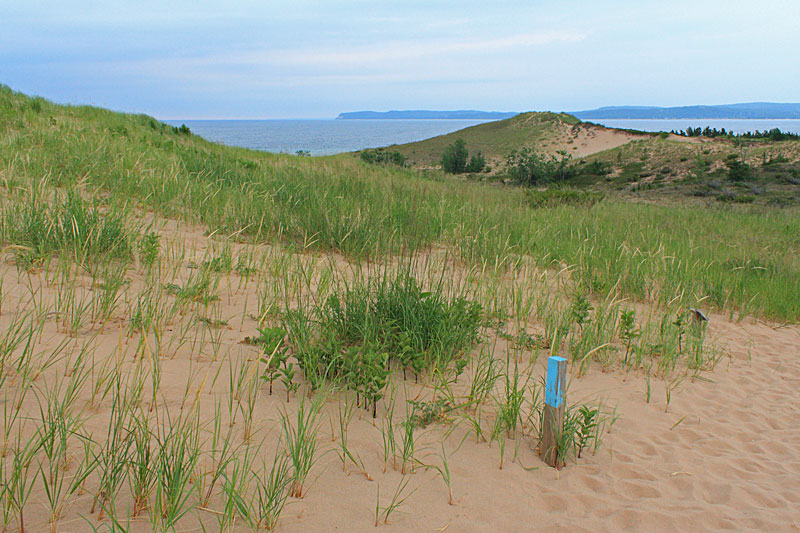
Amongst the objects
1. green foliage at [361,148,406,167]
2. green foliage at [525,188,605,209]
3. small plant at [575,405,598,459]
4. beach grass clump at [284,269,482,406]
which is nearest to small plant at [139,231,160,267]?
beach grass clump at [284,269,482,406]

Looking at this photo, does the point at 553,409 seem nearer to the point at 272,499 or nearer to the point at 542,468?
the point at 542,468

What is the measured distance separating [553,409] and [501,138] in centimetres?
4118

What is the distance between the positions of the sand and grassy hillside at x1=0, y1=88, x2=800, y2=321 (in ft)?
5.50

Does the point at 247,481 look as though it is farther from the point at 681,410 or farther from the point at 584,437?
the point at 681,410

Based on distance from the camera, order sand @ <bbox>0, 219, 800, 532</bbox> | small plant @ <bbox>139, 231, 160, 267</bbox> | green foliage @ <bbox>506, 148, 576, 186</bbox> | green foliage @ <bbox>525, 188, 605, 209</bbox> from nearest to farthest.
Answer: sand @ <bbox>0, 219, 800, 532</bbox>, small plant @ <bbox>139, 231, 160, 267</bbox>, green foliage @ <bbox>525, 188, 605, 209</bbox>, green foliage @ <bbox>506, 148, 576, 186</bbox>

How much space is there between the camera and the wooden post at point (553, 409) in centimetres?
252

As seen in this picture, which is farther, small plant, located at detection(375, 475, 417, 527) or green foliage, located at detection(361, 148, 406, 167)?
green foliage, located at detection(361, 148, 406, 167)

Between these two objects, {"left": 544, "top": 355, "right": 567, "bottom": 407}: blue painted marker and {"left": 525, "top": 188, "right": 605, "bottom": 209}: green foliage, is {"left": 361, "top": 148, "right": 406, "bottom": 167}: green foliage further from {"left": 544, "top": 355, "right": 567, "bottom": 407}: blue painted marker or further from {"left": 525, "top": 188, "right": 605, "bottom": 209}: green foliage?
{"left": 544, "top": 355, "right": 567, "bottom": 407}: blue painted marker

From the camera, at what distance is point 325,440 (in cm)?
262

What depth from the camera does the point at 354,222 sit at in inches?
243

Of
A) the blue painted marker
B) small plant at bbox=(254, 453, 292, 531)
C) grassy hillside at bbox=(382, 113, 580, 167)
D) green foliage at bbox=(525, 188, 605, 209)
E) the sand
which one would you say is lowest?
the sand

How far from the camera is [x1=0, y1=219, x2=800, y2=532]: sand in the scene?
7.24 feet

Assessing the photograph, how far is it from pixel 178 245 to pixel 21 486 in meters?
3.52

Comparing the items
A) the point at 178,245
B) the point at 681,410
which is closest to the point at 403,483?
the point at 681,410
